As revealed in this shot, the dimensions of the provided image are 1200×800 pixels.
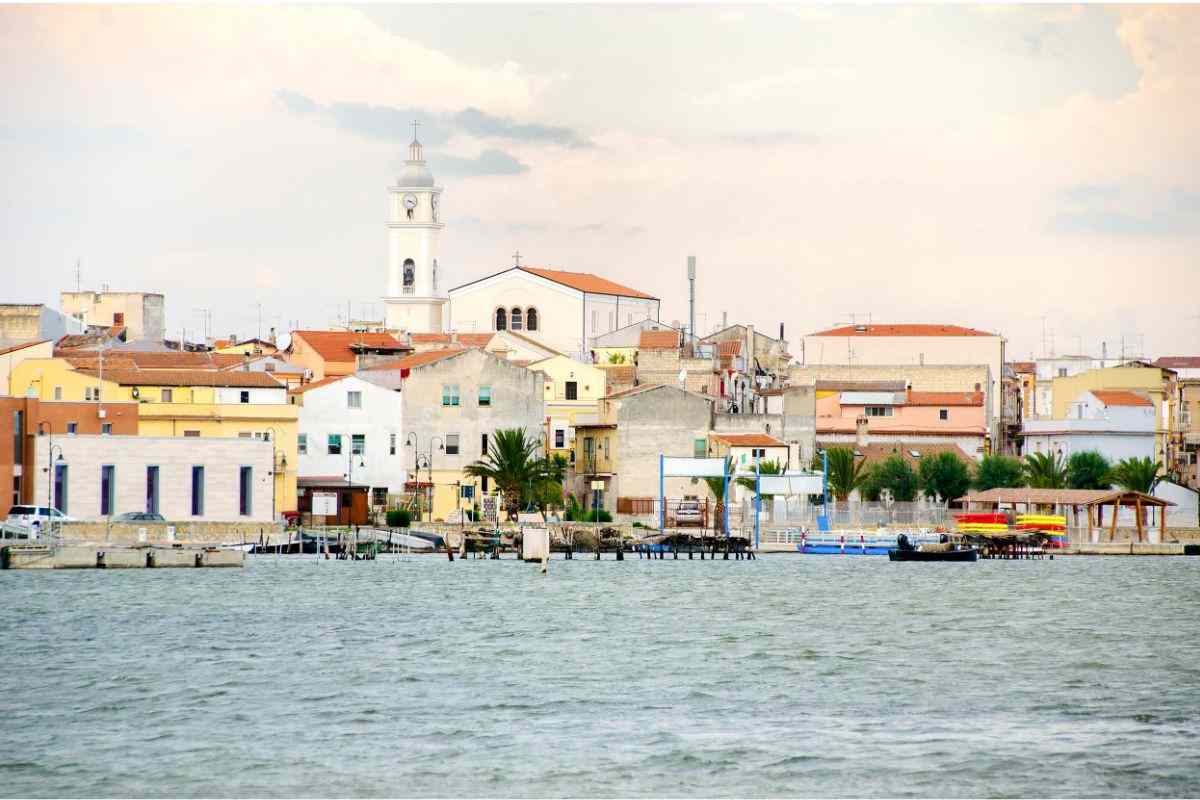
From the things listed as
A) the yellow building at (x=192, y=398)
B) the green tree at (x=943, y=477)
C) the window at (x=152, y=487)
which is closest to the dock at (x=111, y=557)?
the window at (x=152, y=487)

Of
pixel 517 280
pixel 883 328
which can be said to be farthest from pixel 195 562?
pixel 883 328

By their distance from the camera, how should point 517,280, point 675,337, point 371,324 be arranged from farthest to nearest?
point 371,324 → point 517,280 → point 675,337

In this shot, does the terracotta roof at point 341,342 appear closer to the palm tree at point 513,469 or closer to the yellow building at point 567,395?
the yellow building at point 567,395

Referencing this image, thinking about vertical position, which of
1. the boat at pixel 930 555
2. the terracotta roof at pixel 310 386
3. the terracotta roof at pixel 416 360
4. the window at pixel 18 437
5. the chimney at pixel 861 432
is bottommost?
the boat at pixel 930 555

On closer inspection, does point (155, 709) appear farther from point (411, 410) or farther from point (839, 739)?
point (411, 410)

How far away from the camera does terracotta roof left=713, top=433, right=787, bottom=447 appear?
3615 inches

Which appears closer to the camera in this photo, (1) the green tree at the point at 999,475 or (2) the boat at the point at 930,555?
(2) the boat at the point at 930,555

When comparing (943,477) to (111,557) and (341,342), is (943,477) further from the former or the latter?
(111,557)

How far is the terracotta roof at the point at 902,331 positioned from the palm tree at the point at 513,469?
42.8 m

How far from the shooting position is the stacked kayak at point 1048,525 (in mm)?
89438

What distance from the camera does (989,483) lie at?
100938 mm

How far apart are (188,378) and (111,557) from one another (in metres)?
18.1

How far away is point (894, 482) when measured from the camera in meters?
99.6

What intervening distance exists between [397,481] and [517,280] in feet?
118
